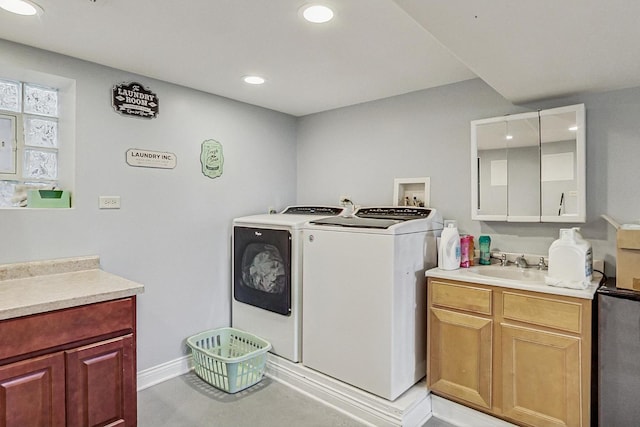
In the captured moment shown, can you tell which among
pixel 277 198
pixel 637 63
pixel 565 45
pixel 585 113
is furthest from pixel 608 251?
pixel 277 198

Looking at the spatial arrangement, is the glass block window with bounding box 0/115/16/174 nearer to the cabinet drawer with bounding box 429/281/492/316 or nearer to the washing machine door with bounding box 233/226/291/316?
the washing machine door with bounding box 233/226/291/316

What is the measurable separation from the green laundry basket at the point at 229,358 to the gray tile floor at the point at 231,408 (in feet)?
0.24

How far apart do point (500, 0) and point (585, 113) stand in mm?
1433

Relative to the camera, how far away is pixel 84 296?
65.1 inches

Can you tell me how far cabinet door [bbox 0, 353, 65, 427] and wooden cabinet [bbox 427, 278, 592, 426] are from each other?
6.55ft

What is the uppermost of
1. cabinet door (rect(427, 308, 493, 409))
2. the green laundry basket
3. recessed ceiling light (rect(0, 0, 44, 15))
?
recessed ceiling light (rect(0, 0, 44, 15))

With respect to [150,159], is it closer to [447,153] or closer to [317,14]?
[317,14]

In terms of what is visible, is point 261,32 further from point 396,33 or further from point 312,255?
point 312,255

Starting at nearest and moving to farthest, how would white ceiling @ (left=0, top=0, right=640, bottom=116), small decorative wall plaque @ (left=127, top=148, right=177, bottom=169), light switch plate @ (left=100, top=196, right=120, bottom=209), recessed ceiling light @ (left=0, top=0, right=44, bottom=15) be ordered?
white ceiling @ (left=0, top=0, right=640, bottom=116) < recessed ceiling light @ (left=0, top=0, right=44, bottom=15) < light switch plate @ (left=100, top=196, right=120, bottom=209) < small decorative wall plaque @ (left=127, top=148, right=177, bottom=169)

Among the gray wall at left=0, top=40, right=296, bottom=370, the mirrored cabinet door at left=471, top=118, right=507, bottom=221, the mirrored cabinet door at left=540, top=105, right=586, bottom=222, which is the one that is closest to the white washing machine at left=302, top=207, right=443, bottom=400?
the mirrored cabinet door at left=471, top=118, right=507, bottom=221

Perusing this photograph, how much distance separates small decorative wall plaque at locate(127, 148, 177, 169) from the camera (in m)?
2.55

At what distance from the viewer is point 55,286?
1862 mm

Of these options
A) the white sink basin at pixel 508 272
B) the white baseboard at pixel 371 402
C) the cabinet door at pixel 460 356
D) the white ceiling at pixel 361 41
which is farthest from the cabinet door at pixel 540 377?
the white ceiling at pixel 361 41

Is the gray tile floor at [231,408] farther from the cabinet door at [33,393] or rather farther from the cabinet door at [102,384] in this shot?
the cabinet door at [33,393]
